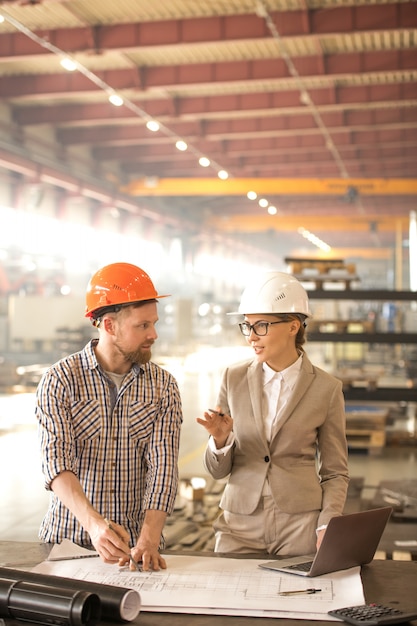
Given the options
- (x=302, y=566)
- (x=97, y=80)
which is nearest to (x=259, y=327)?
(x=302, y=566)

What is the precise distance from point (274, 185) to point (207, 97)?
6981 millimetres

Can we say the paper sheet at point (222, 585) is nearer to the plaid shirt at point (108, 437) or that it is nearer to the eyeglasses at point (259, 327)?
the plaid shirt at point (108, 437)

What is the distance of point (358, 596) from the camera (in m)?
2.30

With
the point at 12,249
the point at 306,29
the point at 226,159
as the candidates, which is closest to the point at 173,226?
the point at 226,159

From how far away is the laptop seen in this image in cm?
239

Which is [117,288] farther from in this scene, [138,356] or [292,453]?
[292,453]

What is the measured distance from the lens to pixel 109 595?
210 cm

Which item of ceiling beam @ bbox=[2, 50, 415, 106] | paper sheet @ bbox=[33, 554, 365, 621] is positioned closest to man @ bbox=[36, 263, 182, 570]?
paper sheet @ bbox=[33, 554, 365, 621]

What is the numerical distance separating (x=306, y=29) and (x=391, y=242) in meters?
31.2

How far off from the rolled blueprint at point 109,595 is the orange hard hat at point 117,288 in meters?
1.08

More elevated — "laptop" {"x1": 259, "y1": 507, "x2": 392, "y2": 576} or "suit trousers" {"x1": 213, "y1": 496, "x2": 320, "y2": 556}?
"laptop" {"x1": 259, "y1": 507, "x2": 392, "y2": 576}

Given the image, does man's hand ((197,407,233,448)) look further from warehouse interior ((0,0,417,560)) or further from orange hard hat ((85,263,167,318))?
warehouse interior ((0,0,417,560))

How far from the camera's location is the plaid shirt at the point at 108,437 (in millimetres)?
2943

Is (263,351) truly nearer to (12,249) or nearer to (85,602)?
(85,602)
